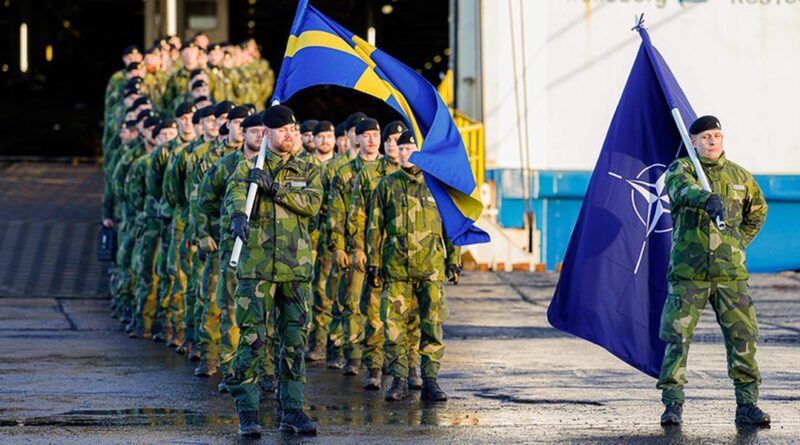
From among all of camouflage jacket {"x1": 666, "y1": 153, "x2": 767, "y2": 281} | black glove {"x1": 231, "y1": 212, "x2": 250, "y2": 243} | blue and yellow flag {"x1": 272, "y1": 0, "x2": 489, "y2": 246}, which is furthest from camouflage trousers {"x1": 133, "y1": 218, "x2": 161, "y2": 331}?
camouflage jacket {"x1": 666, "y1": 153, "x2": 767, "y2": 281}

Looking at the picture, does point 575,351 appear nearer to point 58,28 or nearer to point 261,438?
point 261,438

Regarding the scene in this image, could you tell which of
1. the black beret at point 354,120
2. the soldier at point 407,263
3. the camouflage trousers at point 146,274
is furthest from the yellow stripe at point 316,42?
the camouflage trousers at point 146,274

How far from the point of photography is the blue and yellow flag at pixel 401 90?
1216 centimetres

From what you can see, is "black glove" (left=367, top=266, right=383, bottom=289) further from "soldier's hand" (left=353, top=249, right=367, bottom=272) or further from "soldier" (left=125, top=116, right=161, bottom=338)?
"soldier" (left=125, top=116, right=161, bottom=338)

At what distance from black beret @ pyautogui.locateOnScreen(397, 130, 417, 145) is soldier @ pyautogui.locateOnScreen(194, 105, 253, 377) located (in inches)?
47.8

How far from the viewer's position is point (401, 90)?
12.6 m

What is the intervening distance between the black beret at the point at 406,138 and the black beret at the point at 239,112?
121cm

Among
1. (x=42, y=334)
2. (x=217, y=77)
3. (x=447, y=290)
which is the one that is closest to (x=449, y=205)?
(x=42, y=334)

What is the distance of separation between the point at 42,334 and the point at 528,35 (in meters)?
10.7

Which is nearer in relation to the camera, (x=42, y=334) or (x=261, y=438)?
(x=261, y=438)

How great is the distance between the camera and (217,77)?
2386cm

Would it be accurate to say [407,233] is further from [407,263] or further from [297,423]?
[297,423]

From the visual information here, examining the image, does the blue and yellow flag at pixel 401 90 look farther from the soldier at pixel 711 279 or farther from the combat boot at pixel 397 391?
the soldier at pixel 711 279

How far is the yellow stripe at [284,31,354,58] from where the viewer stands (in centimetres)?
1229
